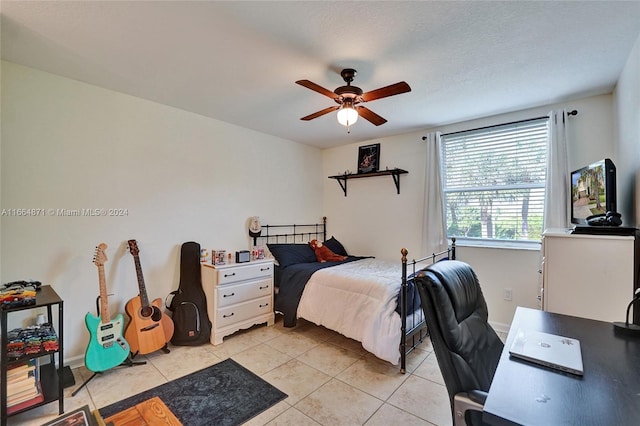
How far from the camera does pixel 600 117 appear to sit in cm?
269

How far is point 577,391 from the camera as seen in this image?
0.83 meters

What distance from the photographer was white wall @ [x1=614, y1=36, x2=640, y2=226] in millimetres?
1875

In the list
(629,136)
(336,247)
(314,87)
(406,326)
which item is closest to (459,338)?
(406,326)

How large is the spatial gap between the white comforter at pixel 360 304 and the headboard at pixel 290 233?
1090 mm

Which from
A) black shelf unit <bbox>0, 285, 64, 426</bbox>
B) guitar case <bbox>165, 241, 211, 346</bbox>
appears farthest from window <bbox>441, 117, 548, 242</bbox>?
black shelf unit <bbox>0, 285, 64, 426</bbox>

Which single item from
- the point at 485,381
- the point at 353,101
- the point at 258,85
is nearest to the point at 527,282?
the point at 485,381

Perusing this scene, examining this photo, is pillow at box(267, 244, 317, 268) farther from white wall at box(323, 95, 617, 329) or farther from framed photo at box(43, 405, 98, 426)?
framed photo at box(43, 405, 98, 426)

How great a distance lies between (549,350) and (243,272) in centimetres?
268

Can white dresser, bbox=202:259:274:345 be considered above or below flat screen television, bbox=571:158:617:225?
below

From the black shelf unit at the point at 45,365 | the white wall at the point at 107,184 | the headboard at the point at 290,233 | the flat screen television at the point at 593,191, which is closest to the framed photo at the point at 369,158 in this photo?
the headboard at the point at 290,233

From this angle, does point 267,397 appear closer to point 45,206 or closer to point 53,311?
point 53,311

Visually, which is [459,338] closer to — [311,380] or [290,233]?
[311,380]

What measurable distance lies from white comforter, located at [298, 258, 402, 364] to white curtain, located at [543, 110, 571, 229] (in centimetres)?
160

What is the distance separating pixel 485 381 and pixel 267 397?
152cm
